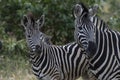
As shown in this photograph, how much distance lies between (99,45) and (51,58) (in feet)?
3.98

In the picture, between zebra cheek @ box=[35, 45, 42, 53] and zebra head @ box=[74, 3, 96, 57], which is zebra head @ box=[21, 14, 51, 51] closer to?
zebra cheek @ box=[35, 45, 42, 53]

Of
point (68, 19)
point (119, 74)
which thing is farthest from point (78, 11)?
point (68, 19)

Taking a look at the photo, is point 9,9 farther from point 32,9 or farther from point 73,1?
point 73,1

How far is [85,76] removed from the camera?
8.59 meters

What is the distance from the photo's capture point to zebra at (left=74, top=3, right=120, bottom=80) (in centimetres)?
700

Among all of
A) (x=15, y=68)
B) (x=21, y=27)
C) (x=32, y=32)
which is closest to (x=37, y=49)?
(x=32, y=32)

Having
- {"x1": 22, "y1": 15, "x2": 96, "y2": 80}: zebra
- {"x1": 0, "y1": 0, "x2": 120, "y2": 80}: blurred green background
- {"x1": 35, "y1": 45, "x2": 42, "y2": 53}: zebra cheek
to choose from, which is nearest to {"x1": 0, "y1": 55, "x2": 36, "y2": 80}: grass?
{"x1": 0, "y1": 0, "x2": 120, "y2": 80}: blurred green background

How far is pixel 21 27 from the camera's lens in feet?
34.7

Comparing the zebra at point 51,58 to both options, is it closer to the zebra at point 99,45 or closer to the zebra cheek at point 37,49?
the zebra cheek at point 37,49

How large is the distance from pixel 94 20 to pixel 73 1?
10.1 feet

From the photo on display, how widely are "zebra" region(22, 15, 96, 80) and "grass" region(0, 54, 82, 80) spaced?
1648 millimetres

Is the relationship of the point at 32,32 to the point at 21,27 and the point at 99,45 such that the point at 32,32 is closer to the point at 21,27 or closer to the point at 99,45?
the point at 99,45

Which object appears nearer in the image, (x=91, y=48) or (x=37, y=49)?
(x=91, y=48)

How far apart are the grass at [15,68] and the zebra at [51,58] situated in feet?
5.41
